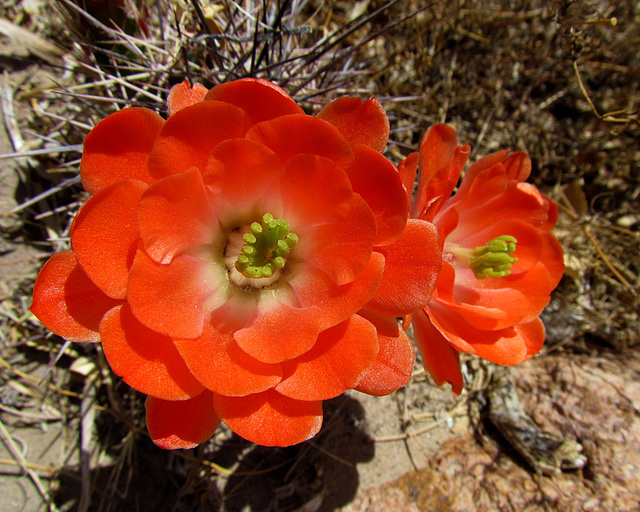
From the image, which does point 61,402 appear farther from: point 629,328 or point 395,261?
point 629,328

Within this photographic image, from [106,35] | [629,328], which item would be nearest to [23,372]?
[106,35]

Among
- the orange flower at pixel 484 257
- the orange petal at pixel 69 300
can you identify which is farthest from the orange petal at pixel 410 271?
the orange petal at pixel 69 300

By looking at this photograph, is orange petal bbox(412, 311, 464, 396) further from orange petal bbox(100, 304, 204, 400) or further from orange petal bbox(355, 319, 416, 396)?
→ orange petal bbox(100, 304, 204, 400)

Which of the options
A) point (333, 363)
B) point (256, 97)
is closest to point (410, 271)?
point (333, 363)

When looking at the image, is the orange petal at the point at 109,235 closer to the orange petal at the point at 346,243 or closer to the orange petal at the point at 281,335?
the orange petal at the point at 281,335

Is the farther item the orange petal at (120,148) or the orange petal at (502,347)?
the orange petal at (502,347)

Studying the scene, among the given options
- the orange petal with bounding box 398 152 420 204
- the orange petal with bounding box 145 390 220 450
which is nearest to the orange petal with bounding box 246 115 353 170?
the orange petal with bounding box 398 152 420 204
